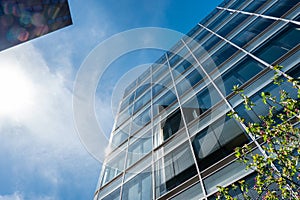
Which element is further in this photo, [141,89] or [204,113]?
[141,89]

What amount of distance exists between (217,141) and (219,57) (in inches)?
265

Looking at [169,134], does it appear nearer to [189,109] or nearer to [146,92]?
[189,109]

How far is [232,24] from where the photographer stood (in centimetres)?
1555

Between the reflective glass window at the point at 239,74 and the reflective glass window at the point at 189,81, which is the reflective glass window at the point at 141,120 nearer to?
the reflective glass window at the point at 189,81

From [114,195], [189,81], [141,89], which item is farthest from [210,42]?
[114,195]

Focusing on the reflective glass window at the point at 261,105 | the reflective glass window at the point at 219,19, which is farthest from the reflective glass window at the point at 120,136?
the reflective glass window at the point at 219,19

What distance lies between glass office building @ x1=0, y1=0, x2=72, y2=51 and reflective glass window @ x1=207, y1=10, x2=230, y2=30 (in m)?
13.1

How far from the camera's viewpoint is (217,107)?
936 cm

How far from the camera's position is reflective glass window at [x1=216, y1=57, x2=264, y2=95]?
9.41 metres

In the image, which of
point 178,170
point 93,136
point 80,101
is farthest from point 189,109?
point 80,101

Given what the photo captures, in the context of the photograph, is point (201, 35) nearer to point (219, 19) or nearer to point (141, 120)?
point (219, 19)

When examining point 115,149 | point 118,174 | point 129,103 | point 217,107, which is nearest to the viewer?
point 217,107

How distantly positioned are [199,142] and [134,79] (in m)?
16.4

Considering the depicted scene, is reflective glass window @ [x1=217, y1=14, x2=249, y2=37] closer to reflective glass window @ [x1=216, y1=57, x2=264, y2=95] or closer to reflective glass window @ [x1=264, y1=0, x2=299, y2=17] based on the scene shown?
reflective glass window @ [x1=264, y1=0, x2=299, y2=17]
